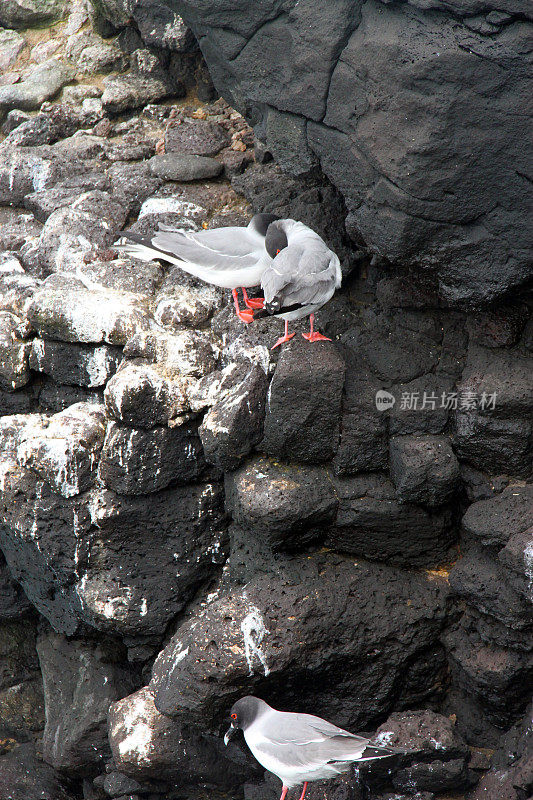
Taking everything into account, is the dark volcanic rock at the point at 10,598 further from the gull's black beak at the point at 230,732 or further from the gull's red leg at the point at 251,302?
the gull's red leg at the point at 251,302

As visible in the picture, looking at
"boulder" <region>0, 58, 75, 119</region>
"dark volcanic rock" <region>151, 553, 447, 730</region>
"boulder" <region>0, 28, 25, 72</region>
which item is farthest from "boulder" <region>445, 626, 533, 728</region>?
"boulder" <region>0, 28, 25, 72</region>

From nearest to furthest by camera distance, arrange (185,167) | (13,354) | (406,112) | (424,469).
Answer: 1. (406,112)
2. (424,469)
3. (13,354)
4. (185,167)

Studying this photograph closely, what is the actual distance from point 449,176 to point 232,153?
3070 millimetres

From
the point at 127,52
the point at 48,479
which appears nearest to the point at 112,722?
the point at 48,479

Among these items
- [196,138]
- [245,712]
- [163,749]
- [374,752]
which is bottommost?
[163,749]

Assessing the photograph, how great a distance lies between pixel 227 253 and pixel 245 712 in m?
2.89

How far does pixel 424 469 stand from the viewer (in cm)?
503

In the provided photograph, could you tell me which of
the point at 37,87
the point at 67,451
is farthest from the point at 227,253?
the point at 37,87

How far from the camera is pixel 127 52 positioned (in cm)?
844

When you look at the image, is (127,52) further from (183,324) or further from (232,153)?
(183,324)

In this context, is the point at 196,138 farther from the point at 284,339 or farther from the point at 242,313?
the point at 284,339

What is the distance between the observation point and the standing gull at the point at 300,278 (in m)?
4.86

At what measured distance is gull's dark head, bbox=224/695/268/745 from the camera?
189 inches

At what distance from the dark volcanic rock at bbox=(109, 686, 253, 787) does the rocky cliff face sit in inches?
0.8
